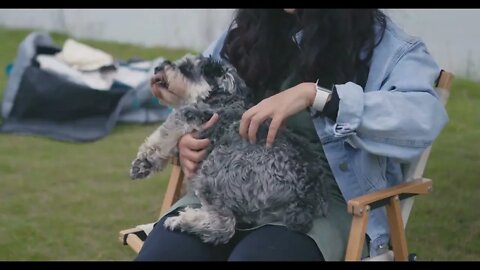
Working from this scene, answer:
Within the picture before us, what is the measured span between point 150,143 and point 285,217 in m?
0.62

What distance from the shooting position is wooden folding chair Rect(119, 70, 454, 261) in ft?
6.49

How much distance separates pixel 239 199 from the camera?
82.0 inches

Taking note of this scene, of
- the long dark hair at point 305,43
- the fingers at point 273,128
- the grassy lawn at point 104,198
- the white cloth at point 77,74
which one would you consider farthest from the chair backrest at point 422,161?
the white cloth at point 77,74

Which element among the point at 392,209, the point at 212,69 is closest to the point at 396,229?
the point at 392,209

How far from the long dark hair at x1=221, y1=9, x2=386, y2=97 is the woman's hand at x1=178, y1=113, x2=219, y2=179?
0.28 metres

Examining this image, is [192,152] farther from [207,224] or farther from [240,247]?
[240,247]

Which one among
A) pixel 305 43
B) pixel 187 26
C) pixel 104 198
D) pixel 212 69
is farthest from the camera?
pixel 187 26

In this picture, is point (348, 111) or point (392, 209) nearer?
point (348, 111)

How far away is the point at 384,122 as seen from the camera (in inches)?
78.0

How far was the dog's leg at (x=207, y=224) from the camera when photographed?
2049mm

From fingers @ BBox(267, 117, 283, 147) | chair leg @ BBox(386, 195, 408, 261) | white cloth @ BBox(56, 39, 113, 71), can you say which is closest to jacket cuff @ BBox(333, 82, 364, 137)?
fingers @ BBox(267, 117, 283, 147)

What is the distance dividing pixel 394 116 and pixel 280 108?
343 millimetres

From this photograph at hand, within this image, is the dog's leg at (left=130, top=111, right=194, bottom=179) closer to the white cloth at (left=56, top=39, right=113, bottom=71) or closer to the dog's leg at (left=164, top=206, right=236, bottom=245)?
the dog's leg at (left=164, top=206, right=236, bottom=245)
